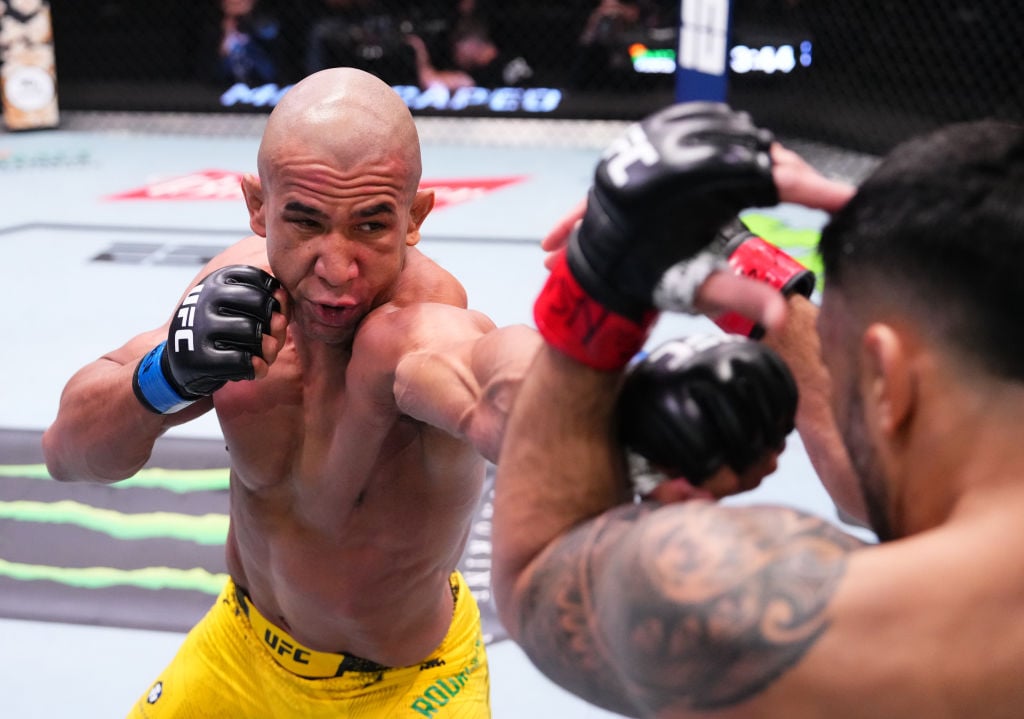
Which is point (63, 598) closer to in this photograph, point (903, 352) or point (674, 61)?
point (903, 352)

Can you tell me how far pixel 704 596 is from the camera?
1.03m

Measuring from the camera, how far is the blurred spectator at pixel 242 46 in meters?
8.65

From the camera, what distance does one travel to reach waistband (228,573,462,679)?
199 centimetres

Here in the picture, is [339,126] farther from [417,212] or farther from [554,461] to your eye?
[554,461]

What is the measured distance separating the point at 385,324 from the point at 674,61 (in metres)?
6.99

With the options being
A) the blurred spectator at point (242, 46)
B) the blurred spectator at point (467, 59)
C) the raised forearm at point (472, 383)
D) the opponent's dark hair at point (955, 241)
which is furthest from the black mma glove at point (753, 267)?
the blurred spectator at point (242, 46)

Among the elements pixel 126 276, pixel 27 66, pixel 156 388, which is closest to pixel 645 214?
pixel 156 388

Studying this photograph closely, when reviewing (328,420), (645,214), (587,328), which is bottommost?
(328,420)

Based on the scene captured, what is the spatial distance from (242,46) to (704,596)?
842 centimetres

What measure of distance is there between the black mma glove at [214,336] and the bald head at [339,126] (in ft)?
0.57

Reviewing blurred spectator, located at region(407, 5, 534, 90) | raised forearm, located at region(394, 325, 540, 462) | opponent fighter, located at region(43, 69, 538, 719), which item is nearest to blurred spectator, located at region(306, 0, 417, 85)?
blurred spectator, located at region(407, 5, 534, 90)

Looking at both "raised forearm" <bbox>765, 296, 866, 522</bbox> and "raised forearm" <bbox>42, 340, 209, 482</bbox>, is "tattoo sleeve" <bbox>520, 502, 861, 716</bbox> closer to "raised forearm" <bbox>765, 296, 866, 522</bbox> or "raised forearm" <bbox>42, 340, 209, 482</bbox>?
"raised forearm" <bbox>765, 296, 866, 522</bbox>

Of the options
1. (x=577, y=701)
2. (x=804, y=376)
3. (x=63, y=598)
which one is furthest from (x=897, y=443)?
(x=63, y=598)

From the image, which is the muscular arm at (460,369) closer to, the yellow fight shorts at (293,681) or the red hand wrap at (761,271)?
the red hand wrap at (761,271)
